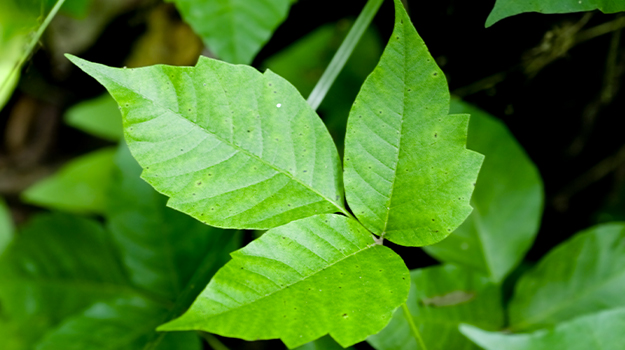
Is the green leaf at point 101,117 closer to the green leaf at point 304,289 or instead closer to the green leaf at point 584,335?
the green leaf at point 304,289

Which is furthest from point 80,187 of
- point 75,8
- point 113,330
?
point 113,330

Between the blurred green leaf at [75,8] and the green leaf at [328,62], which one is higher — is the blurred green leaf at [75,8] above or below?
above

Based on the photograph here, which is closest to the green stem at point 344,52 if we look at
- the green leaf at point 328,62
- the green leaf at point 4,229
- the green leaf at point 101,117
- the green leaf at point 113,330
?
the green leaf at point 328,62

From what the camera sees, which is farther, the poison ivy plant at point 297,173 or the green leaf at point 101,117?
the green leaf at point 101,117

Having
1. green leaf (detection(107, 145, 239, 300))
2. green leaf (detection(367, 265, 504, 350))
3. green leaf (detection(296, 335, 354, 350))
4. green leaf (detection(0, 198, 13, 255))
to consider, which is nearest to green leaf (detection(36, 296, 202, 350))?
green leaf (detection(107, 145, 239, 300))

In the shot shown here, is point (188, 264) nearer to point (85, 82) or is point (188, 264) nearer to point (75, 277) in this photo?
point (75, 277)

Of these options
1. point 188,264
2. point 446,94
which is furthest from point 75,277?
point 446,94

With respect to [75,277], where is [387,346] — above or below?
above
